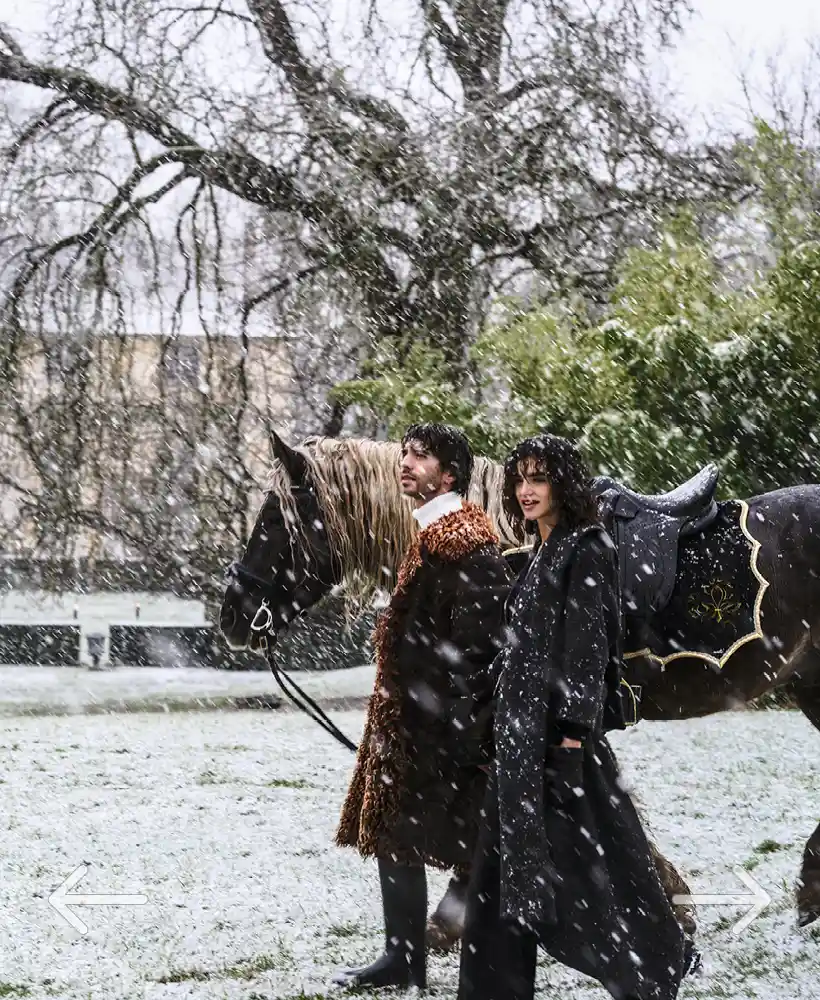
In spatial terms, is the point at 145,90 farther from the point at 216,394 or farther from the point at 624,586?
the point at 624,586

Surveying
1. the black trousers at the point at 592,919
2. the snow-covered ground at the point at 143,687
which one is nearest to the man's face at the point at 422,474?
the black trousers at the point at 592,919

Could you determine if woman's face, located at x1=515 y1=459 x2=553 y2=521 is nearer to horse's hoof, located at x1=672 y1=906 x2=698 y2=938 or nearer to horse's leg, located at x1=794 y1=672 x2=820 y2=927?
horse's hoof, located at x1=672 y1=906 x2=698 y2=938

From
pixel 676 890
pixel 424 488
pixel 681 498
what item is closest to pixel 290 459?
pixel 424 488

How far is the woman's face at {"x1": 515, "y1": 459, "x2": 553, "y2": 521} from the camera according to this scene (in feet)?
8.64

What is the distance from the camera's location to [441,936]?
11.5 ft

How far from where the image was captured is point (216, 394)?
34.9ft

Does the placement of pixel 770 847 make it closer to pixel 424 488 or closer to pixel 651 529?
pixel 651 529

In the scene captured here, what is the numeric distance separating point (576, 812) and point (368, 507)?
3.89 ft

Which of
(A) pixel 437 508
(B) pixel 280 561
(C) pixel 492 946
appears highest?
(A) pixel 437 508

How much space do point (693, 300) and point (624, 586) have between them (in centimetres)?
542

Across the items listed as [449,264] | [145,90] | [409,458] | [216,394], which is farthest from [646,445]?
[145,90]

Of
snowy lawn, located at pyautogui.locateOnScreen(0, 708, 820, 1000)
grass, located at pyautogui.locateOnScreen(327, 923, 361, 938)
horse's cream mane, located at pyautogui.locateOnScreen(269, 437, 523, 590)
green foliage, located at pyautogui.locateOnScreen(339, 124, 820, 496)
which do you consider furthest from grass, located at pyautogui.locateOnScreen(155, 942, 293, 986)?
green foliage, located at pyautogui.locateOnScreen(339, 124, 820, 496)

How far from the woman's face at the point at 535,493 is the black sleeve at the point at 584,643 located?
0.11 metres

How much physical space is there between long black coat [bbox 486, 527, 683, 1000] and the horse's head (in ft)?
3.19
